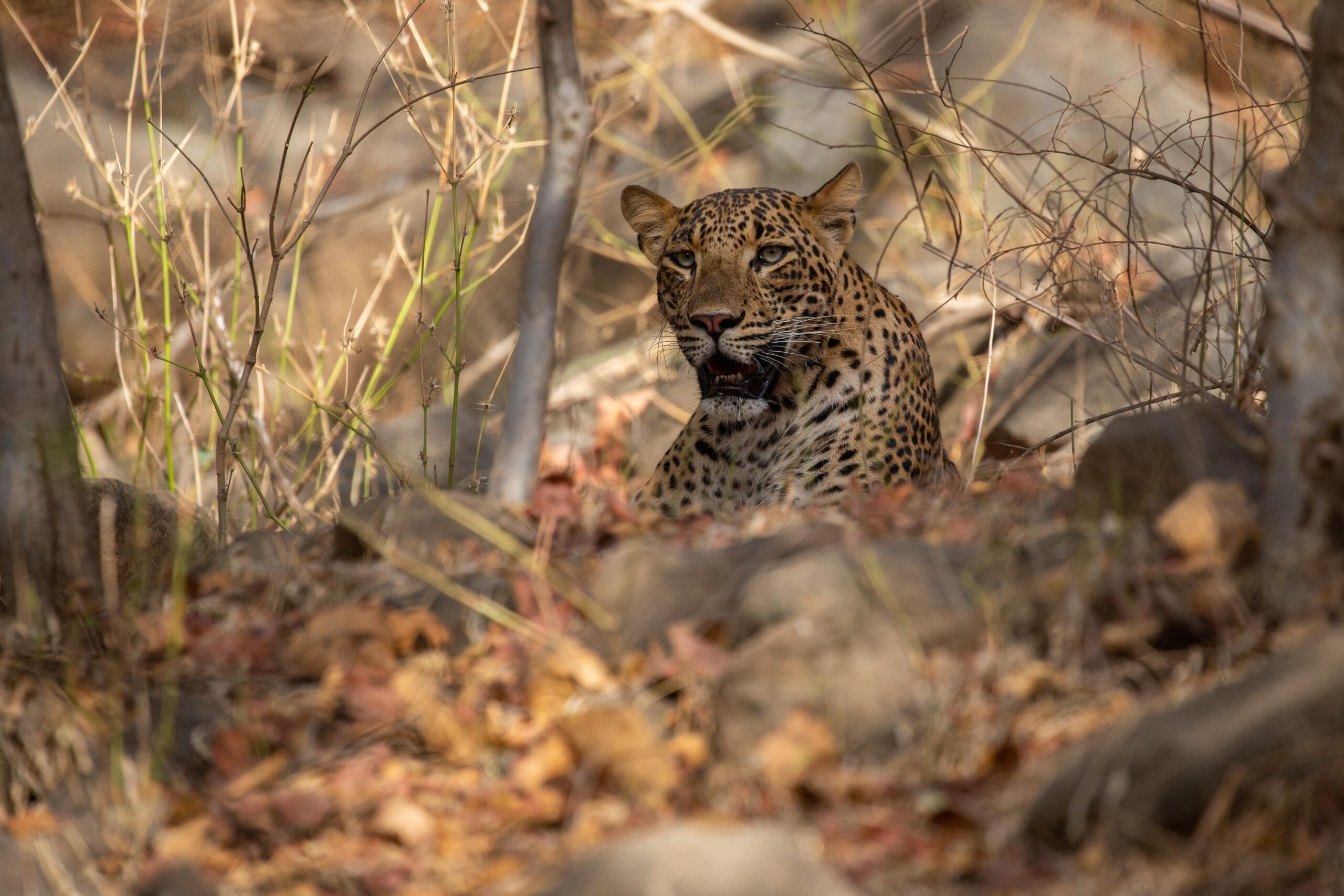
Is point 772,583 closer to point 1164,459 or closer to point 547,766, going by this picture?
point 547,766

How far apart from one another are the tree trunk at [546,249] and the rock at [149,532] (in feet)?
4.17

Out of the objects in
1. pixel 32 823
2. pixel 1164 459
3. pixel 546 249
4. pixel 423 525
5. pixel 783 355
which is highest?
pixel 546 249

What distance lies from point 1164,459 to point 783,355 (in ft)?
8.80

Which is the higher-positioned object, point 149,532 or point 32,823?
point 149,532

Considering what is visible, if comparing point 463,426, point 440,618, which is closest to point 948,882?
point 440,618

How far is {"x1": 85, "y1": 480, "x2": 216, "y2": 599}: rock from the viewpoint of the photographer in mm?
4453

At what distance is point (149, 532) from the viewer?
17.4 ft

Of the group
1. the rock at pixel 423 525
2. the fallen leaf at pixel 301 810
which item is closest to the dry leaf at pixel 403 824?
the fallen leaf at pixel 301 810

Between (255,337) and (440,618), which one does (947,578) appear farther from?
(255,337)

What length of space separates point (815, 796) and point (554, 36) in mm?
3879

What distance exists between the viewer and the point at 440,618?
3.88 m

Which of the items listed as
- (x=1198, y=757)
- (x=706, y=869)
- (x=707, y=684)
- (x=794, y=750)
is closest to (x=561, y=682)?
(x=707, y=684)

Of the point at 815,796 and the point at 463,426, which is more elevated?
the point at 815,796

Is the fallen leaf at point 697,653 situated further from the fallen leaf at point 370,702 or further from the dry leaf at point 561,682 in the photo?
the fallen leaf at point 370,702
